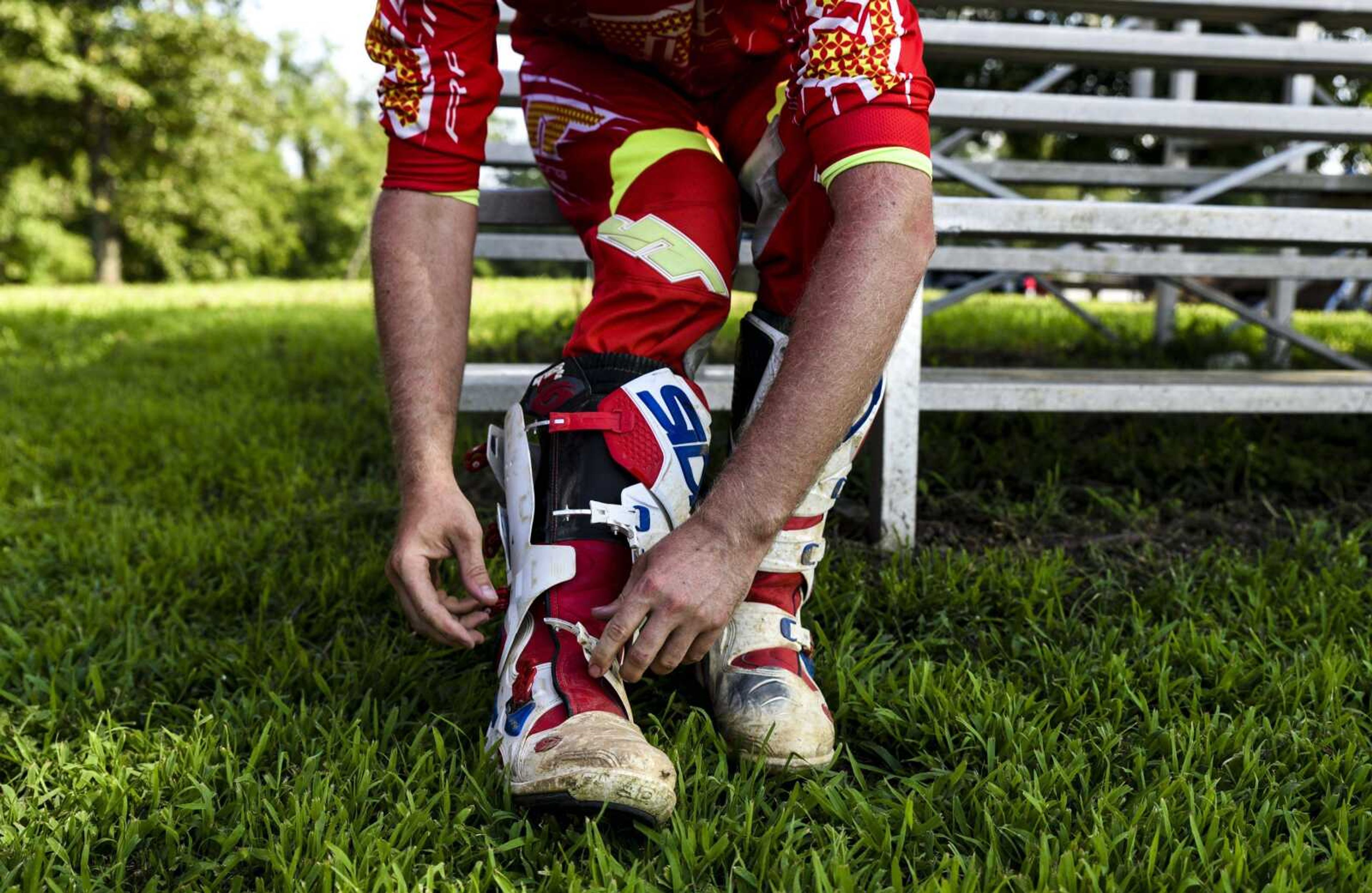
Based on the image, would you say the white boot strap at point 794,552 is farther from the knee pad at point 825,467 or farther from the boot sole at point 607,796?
the boot sole at point 607,796

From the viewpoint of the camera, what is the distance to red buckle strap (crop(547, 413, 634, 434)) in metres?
1.23

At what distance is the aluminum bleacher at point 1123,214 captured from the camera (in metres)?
1.89

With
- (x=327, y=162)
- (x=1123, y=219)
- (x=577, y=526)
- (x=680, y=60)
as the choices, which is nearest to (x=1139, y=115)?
(x=1123, y=219)

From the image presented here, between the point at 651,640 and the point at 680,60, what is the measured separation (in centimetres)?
93

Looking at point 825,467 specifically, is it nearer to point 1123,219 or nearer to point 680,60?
point 680,60

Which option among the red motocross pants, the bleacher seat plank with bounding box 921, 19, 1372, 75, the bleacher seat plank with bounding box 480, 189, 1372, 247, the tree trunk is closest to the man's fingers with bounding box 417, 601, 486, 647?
the red motocross pants

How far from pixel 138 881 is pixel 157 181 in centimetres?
2455

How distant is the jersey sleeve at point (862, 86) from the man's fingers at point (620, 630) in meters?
0.55

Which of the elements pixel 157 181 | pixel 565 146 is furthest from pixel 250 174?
pixel 565 146

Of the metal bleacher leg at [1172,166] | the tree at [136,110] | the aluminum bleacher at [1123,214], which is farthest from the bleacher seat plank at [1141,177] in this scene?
the tree at [136,110]

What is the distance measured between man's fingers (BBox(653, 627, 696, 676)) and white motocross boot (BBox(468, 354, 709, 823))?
88mm

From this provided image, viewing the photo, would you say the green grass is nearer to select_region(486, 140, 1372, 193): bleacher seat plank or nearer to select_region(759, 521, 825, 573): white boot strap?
select_region(759, 521, 825, 573): white boot strap

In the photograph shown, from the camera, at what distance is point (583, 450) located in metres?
1.24

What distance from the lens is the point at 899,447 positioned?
1.86 m
